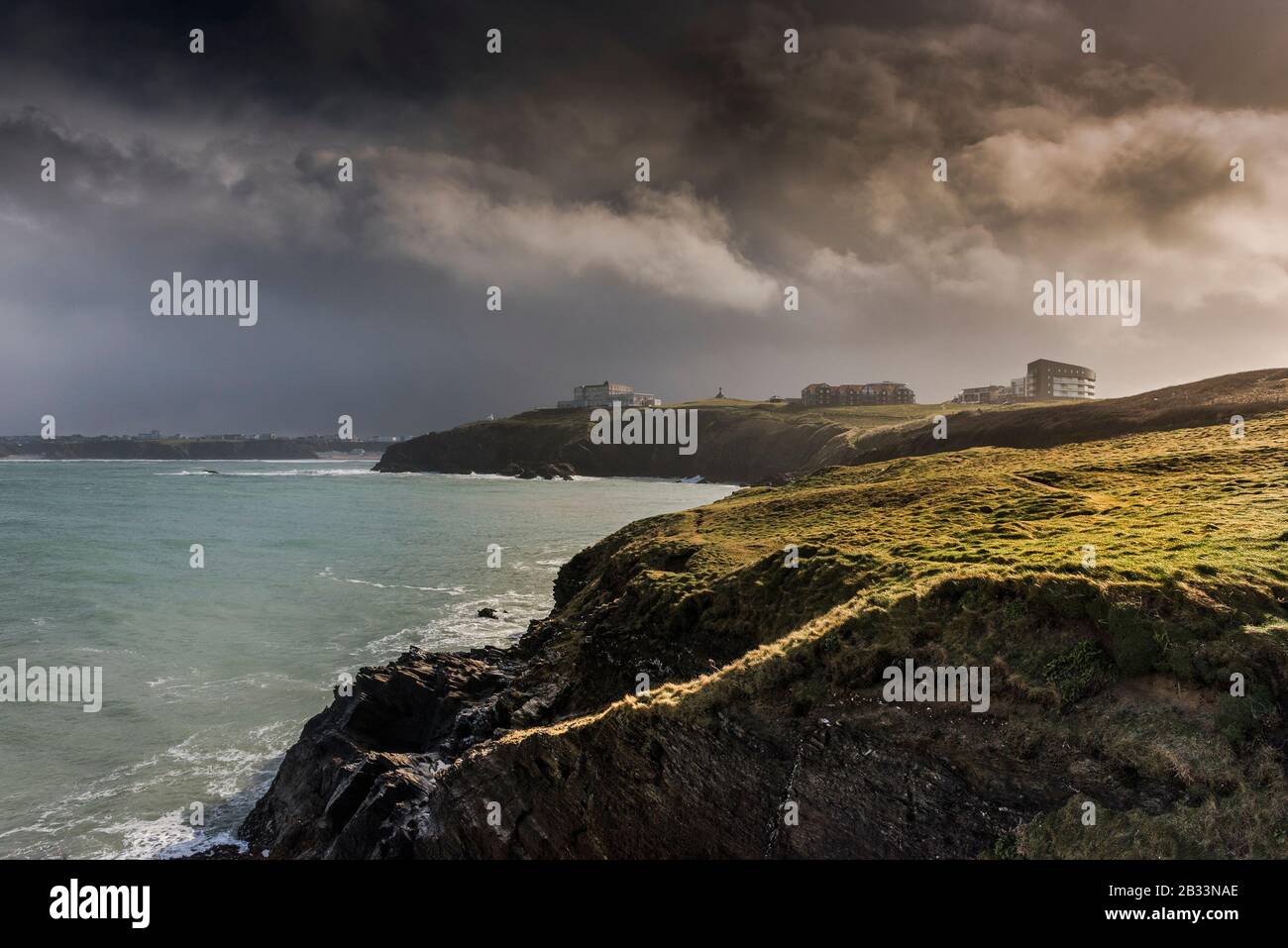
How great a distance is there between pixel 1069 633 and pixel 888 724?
14.8 feet

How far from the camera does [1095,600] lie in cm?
1454

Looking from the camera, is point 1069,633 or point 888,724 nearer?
point 888,724

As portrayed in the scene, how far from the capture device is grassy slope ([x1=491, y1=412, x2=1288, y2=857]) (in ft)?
37.8

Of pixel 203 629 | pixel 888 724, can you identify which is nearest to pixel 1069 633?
pixel 888 724

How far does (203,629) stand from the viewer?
44.2 m

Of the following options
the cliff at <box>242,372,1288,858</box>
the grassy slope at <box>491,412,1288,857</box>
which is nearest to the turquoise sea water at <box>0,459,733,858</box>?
the cliff at <box>242,372,1288,858</box>

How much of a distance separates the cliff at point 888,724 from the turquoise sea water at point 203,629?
6005mm

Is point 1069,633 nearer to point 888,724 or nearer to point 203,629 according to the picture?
point 888,724

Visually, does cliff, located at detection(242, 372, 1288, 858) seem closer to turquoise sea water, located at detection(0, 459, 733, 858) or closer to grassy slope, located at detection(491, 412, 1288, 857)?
grassy slope, located at detection(491, 412, 1288, 857)

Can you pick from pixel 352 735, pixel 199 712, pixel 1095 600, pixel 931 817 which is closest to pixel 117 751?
pixel 199 712

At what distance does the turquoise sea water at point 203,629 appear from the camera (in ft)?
79.8

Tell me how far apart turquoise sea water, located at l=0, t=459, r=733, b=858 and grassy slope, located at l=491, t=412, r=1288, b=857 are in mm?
16430

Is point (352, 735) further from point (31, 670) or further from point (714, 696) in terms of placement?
point (31, 670)

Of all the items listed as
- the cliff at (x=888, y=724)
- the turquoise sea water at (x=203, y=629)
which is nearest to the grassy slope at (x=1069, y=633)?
the cliff at (x=888, y=724)
